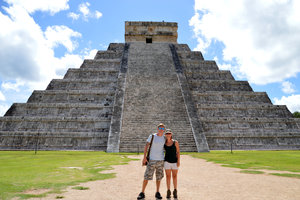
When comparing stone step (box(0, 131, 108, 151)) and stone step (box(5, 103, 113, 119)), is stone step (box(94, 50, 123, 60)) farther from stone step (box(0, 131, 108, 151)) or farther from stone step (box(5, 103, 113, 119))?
stone step (box(0, 131, 108, 151))

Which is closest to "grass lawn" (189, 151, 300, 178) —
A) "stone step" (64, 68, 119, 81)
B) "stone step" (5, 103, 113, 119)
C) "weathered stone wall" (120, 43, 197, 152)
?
"weathered stone wall" (120, 43, 197, 152)

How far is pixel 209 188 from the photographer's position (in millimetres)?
4758

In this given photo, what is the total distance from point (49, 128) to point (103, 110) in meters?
3.85

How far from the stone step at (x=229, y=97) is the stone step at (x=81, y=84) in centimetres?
746

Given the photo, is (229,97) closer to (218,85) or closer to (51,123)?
(218,85)

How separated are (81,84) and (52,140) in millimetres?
6487

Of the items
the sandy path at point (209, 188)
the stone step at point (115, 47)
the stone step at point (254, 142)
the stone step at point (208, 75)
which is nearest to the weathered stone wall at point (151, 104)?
the stone step at point (208, 75)

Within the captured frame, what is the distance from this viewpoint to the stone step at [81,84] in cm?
1903

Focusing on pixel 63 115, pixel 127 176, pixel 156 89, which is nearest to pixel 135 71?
pixel 156 89

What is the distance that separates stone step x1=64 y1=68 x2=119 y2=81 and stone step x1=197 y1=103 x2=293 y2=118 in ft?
28.7

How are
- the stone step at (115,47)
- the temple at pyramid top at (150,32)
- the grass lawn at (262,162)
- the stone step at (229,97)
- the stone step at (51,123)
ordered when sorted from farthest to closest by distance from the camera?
the temple at pyramid top at (150,32) < the stone step at (115,47) < the stone step at (229,97) < the stone step at (51,123) < the grass lawn at (262,162)

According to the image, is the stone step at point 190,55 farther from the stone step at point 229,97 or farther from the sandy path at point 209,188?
the sandy path at point 209,188

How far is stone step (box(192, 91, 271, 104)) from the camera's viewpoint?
716 inches

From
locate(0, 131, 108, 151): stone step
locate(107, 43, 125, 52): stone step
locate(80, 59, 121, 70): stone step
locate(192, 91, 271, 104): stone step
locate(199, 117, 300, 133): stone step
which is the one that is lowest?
locate(0, 131, 108, 151): stone step
